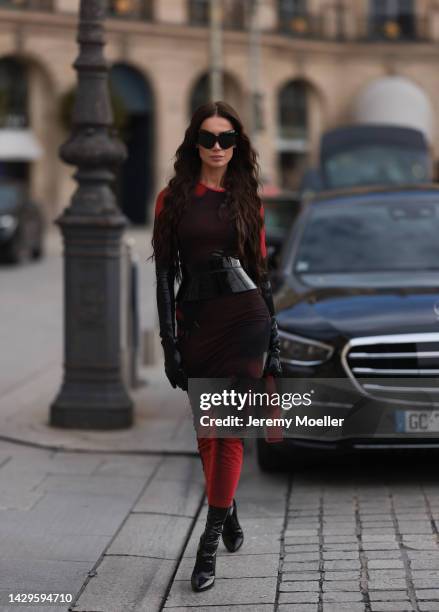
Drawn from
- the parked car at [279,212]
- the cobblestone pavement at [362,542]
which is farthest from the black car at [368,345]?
the parked car at [279,212]

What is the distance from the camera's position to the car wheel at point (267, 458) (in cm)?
740

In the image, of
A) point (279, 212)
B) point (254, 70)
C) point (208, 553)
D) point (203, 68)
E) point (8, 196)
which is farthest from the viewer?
point (203, 68)

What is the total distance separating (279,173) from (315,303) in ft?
150

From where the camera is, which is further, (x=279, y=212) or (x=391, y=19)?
(x=391, y=19)

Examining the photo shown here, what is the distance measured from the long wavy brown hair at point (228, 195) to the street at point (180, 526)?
1176 millimetres

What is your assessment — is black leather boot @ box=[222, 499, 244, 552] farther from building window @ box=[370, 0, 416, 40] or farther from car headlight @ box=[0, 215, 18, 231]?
building window @ box=[370, 0, 416, 40]

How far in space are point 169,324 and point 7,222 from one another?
2110 cm

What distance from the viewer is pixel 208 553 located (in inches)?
206

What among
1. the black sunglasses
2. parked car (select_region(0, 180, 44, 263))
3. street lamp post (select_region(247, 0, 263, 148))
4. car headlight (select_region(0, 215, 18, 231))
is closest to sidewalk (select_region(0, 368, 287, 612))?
the black sunglasses

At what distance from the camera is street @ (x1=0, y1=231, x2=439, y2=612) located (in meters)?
5.11

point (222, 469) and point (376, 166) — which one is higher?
point (376, 166)

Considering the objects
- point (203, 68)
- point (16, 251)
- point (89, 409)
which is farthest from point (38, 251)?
point (203, 68)

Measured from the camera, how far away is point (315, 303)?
7.55 meters

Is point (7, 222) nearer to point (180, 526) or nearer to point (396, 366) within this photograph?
point (396, 366)
